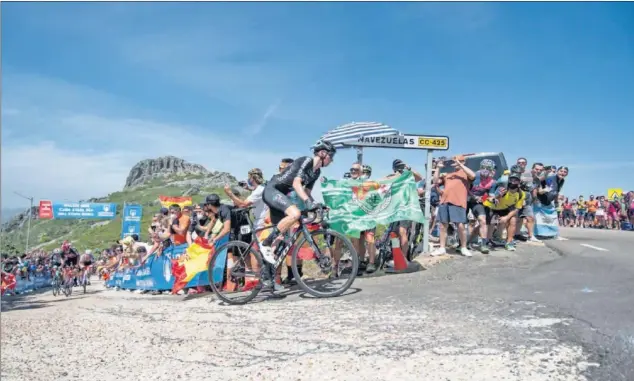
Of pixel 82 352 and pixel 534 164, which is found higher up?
pixel 534 164

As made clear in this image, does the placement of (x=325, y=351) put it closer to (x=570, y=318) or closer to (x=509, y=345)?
(x=509, y=345)

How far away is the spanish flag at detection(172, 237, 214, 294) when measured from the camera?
843 cm

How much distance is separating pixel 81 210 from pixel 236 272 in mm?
46517

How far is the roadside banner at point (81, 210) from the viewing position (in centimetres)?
4606

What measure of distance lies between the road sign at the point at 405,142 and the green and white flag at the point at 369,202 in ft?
2.68

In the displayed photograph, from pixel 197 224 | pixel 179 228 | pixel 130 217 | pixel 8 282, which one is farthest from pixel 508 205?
pixel 130 217

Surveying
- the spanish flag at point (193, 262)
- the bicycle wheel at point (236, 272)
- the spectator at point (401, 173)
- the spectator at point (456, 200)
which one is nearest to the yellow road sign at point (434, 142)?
the spectator at point (456, 200)

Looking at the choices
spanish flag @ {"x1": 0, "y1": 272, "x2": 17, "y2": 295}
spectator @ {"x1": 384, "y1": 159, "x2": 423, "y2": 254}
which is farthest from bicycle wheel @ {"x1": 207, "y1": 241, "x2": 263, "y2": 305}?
spanish flag @ {"x1": 0, "y1": 272, "x2": 17, "y2": 295}

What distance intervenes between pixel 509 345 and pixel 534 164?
8826 millimetres

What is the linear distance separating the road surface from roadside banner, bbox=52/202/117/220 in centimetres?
4456

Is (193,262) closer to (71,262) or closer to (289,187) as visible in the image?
(289,187)

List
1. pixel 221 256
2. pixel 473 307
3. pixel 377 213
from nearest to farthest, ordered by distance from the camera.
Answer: pixel 473 307 → pixel 221 256 → pixel 377 213

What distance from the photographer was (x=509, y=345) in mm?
3889

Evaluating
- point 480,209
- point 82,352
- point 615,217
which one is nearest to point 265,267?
point 82,352
